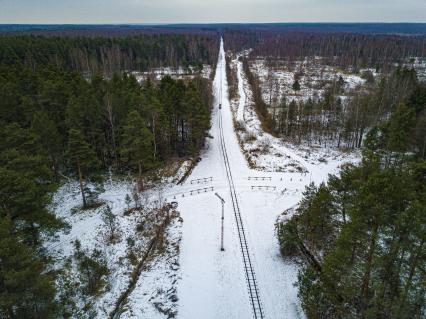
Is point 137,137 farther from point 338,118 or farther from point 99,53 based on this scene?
point 99,53

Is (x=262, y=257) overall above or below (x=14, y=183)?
below

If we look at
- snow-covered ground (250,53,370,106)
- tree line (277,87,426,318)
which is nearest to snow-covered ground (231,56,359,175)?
snow-covered ground (250,53,370,106)

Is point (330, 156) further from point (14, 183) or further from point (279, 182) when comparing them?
point (14, 183)

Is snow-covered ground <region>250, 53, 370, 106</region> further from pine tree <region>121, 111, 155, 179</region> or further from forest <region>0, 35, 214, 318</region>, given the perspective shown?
pine tree <region>121, 111, 155, 179</region>

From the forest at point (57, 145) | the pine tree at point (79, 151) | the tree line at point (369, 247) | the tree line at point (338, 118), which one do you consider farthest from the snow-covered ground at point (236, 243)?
the pine tree at point (79, 151)

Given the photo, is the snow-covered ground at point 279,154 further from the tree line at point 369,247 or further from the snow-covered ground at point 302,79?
the tree line at point 369,247

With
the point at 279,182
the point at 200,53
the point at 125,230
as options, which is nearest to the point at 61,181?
the point at 125,230
